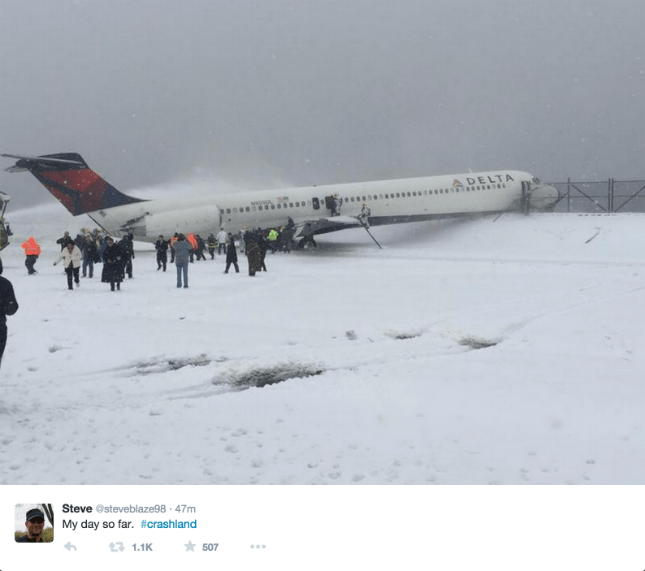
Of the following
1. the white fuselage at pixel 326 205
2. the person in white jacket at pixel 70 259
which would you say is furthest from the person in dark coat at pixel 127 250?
the white fuselage at pixel 326 205

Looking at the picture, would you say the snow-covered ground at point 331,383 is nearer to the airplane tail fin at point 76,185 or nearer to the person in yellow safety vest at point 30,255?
the person in yellow safety vest at point 30,255

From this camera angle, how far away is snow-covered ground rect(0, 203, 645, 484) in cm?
537

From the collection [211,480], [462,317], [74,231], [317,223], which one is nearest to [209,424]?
[211,480]

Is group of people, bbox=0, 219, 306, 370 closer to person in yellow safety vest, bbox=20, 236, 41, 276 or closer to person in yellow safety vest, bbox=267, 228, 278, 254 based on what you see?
person in yellow safety vest, bbox=20, 236, 41, 276

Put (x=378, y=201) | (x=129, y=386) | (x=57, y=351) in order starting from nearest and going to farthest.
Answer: (x=129, y=386), (x=57, y=351), (x=378, y=201)

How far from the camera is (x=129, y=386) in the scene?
799 cm

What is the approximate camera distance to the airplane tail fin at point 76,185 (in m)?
31.6

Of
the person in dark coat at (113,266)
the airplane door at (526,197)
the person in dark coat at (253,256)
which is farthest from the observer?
the airplane door at (526,197)
